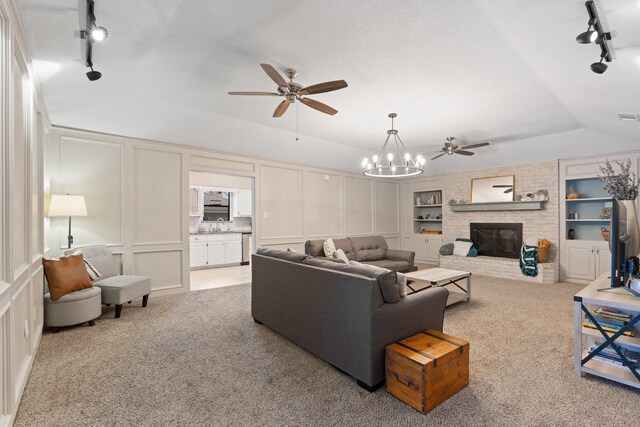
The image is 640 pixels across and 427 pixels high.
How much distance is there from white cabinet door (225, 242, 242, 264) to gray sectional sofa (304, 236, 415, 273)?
2849 mm

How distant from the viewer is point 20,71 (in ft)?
7.64

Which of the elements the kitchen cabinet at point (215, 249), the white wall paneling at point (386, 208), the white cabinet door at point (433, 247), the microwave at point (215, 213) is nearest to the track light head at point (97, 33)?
the kitchen cabinet at point (215, 249)

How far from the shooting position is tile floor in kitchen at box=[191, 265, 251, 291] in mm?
5832

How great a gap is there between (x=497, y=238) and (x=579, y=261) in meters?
1.50

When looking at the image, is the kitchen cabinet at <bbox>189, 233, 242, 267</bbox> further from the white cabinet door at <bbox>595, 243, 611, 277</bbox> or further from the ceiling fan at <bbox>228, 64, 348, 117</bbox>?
the white cabinet door at <bbox>595, 243, 611, 277</bbox>

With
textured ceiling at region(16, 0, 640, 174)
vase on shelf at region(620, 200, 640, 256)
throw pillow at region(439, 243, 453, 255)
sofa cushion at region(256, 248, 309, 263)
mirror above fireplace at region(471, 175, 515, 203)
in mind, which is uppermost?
textured ceiling at region(16, 0, 640, 174)

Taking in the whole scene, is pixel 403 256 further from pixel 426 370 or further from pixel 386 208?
pixel 426 370

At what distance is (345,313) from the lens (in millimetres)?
2375

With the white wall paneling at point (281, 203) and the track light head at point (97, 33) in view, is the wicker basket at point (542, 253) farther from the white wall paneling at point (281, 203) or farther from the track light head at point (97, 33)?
the track light head at point (97, 33)

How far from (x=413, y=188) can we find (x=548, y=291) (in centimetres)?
425

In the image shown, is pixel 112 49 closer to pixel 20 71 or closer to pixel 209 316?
pixel 20 71

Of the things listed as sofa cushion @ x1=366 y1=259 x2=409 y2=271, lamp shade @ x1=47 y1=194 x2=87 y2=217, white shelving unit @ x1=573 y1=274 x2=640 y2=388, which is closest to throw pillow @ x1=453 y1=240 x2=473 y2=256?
sofa cushion @ x1=366 y1=259 x2=409 y2=271

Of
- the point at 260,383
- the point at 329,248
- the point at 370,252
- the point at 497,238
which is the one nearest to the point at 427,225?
the point at 497,238

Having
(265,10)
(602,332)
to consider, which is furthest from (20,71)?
(602,332)
